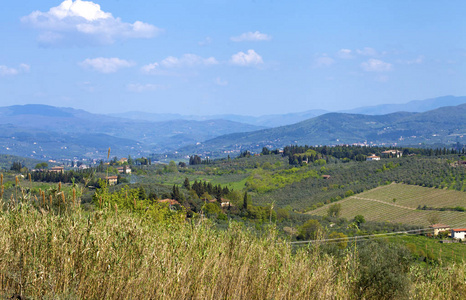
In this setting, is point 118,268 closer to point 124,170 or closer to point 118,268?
point 118,268

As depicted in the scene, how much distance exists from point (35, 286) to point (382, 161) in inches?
4354

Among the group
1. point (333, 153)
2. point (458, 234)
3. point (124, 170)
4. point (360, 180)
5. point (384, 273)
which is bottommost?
point (360, 180)

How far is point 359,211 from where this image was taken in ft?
224

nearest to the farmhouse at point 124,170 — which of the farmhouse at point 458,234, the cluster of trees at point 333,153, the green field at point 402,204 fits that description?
the cluster of trees at point 333,153

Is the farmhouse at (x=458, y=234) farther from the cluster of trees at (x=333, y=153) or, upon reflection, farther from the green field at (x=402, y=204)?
the cluster of trees at (x=333, y=153)

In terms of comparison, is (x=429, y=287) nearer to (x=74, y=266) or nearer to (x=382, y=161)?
(x=74, y=266)

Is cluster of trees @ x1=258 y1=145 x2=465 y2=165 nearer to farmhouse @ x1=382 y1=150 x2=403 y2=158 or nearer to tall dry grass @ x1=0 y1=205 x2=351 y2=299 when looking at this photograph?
farmhouse @ x1=382 y1=150 x2=403 y2=158

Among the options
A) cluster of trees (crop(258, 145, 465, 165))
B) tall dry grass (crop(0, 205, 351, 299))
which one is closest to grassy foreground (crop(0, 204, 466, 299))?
tall dry grass (crop(0, 205, 351, 299))

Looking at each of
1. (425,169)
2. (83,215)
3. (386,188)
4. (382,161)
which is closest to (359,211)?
(386,188)

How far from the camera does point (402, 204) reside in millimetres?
68625

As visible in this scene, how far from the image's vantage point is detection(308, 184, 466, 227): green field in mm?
56500

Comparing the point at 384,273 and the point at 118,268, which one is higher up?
the point at 118,268

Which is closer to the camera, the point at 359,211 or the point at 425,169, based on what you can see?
the point at 359,211

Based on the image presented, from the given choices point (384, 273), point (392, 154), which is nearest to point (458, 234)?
point (384, 273)
